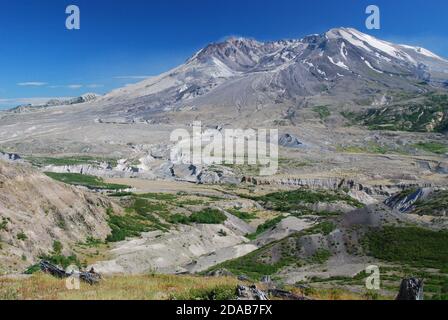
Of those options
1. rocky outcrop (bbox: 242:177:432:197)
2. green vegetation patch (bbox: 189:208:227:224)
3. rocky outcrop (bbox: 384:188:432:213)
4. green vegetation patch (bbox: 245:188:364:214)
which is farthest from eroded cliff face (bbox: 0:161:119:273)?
rocky outcrop (bbox: 242:177:432:197)

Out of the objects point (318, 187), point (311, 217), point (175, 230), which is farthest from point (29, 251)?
point (318, 187)

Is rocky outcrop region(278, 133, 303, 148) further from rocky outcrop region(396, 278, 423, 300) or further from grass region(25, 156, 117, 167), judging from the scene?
rocky outcrop region(396, 278, 423, 300)

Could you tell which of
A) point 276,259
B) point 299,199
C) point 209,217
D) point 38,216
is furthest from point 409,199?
point 38,216

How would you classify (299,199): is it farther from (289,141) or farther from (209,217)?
(289,141)

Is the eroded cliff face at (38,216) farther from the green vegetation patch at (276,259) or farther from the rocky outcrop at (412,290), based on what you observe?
the rocky outcrop at (412,290)

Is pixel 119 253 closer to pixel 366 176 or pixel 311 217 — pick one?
pixel 311 217
